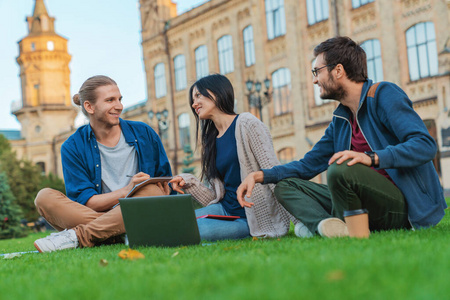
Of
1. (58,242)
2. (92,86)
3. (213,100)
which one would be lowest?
(58,242)

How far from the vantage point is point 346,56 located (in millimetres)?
4602

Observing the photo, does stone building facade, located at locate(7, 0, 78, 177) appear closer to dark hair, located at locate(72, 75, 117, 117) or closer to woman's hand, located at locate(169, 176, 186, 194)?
dark hair, located at locate(72, 75, 117, 117)

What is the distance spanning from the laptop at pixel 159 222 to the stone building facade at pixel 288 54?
18.2 meters

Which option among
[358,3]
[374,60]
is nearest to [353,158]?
[374,60]

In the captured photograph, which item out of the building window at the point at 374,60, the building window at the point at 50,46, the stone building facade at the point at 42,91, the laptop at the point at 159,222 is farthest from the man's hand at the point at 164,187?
the building window at the point at 50,46

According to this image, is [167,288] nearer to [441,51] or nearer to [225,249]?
[225,249]

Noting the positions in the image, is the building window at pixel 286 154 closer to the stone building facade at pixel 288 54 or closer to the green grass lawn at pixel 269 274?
the stone building facade at pixel 288 54

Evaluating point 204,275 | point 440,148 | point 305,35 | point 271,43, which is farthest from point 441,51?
point 204,275

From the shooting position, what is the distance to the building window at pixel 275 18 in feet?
95.0

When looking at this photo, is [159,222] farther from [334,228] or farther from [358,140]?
[358,140]

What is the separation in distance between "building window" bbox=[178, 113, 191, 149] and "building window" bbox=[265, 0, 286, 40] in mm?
8295

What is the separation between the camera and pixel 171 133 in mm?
36531

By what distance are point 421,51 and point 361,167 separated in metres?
20.0

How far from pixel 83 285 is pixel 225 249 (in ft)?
5.40
